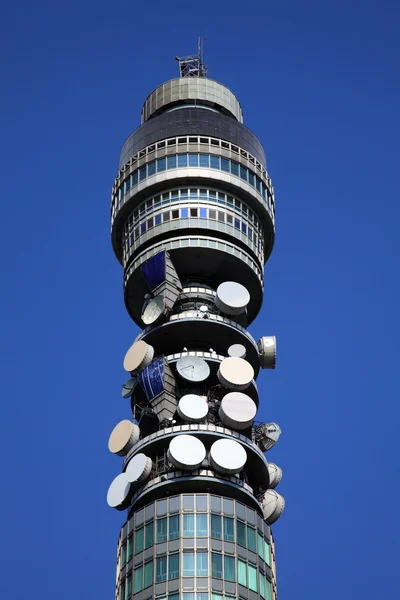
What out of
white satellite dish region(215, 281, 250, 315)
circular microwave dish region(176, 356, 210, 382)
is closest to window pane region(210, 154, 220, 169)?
white satellite dish region(215, 281, 250, 315)

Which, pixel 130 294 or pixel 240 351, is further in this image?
pixel 130 294

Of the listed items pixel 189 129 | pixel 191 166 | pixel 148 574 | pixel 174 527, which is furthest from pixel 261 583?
pixel 189 129

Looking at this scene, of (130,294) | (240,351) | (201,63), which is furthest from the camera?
(201,63)

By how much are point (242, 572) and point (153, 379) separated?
20.4 m

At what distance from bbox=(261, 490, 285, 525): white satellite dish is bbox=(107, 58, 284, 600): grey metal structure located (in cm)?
14

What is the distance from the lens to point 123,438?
117 metres

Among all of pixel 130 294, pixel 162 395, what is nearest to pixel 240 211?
pixel 130 294

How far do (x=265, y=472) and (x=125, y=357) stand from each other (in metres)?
17.4

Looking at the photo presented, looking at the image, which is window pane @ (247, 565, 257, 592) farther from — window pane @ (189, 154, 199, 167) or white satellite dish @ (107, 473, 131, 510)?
window pane @ (189, 154, 199, 167)

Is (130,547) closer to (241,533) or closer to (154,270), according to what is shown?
(241,533)

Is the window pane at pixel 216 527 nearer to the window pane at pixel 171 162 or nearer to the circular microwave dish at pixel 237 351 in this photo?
the circular microwave dish at pixel 237 351

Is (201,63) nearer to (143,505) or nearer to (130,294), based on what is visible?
(130,294)

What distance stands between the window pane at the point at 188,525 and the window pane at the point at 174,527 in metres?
0.63
